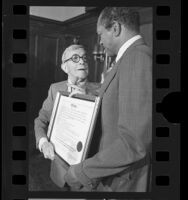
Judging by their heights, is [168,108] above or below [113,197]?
above

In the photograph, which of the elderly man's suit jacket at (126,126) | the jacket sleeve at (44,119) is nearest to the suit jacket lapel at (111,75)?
the elderly man's suit jacket at (126,126)

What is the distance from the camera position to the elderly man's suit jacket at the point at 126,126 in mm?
675

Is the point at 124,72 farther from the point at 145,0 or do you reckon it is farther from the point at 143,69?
the point at 145,0

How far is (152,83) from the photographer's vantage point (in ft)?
2.27

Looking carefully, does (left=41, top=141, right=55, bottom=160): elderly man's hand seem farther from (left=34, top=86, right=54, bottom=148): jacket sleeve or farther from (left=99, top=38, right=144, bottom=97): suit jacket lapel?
(left=99, top=38, right=144, bottom=97): suit jacket lapel

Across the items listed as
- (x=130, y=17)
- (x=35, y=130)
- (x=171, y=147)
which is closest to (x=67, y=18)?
(x=130, y=17)

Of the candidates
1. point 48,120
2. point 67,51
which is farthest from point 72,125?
point 67,51

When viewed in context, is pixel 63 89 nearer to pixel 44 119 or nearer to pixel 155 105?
pixel 44 119

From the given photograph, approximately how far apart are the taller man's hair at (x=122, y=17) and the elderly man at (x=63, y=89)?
8 centimetres

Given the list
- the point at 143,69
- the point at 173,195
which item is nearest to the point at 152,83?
the point at 143,69

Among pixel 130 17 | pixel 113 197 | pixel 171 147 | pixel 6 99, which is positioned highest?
pixel 130 17

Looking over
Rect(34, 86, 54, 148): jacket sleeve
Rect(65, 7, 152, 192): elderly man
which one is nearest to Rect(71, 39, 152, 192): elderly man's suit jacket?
Rect(65, 7, 152, 192): elderly man

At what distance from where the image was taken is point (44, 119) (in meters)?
0.72

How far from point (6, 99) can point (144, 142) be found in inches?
11.6
